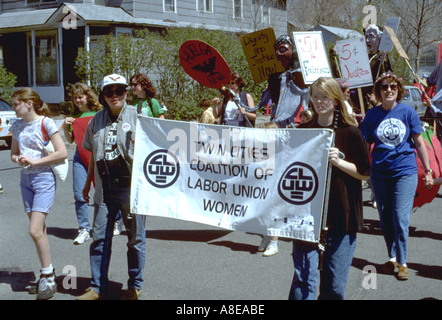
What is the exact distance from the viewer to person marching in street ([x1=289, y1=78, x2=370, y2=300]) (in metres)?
3.66

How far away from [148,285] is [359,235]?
3047 mm

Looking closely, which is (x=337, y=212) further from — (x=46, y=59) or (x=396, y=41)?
(x=46, y=59)

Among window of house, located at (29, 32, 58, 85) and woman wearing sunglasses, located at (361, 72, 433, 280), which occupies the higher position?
window of house, located at (29, 32, 58, 85)

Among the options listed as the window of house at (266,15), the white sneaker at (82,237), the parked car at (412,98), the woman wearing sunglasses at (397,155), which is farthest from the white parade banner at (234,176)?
the window of house at (266,15)

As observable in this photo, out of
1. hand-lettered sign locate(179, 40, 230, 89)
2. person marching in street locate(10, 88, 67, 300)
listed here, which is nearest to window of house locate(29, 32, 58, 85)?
hand-lettered sign locate(179, 40, 230, 89)

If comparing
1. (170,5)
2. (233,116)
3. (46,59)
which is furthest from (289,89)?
(46,59)

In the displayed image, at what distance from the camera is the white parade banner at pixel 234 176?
375 centimetres

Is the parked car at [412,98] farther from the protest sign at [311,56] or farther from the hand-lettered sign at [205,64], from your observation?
the hand-lettered sign at [205,64]

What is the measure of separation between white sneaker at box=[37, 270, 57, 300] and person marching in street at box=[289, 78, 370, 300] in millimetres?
2175

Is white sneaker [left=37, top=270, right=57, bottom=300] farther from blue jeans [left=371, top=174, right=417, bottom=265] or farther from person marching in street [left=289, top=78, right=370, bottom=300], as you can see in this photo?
blue jeans [left=371, top=174, right=417, bottom=265]

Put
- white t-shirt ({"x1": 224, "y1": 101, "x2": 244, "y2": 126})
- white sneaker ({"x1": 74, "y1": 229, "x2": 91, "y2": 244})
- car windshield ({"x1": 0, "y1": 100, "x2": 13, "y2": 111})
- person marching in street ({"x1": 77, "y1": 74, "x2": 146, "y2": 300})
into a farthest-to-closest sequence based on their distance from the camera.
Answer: car windshield ({"x1": 0, "y1": 100, "x2": 13, "y2": 111}) < white t-shirt ({"x1": 224, "y1": 101, "x2": 244, "y2": 126}) < white sneaker ({"x1": 74, "y1": 229, "x2": 91, "y2": 244}) < person marching in street ({"x1": 77, "y1": 74, "x2": 146, "y2": 300})

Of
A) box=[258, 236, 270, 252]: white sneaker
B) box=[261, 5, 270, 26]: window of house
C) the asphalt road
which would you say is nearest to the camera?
the asphalt road
